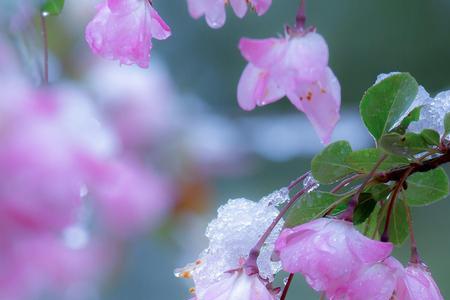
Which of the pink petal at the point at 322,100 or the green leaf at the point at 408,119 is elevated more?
the pink petal at the point at 322,100

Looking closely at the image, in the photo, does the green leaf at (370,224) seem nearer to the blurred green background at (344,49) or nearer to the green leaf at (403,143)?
the green leaf at (403,143)

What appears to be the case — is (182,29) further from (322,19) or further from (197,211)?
(197,211)

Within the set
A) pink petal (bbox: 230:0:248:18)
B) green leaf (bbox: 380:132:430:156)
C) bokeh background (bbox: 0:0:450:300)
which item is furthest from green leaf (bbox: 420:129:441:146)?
bokeh background (bbox: 0:0:450:300)

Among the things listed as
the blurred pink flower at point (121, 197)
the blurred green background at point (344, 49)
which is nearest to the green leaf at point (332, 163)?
the blurred pink flower at point (121, 197)

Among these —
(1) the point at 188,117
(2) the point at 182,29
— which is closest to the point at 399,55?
(2) the point at 182,29

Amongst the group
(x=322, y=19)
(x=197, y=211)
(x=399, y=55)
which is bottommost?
(x=197, y=211)

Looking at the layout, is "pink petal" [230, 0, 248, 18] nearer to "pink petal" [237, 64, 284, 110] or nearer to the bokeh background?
"pink petal" [237, 64, 284, 110]
